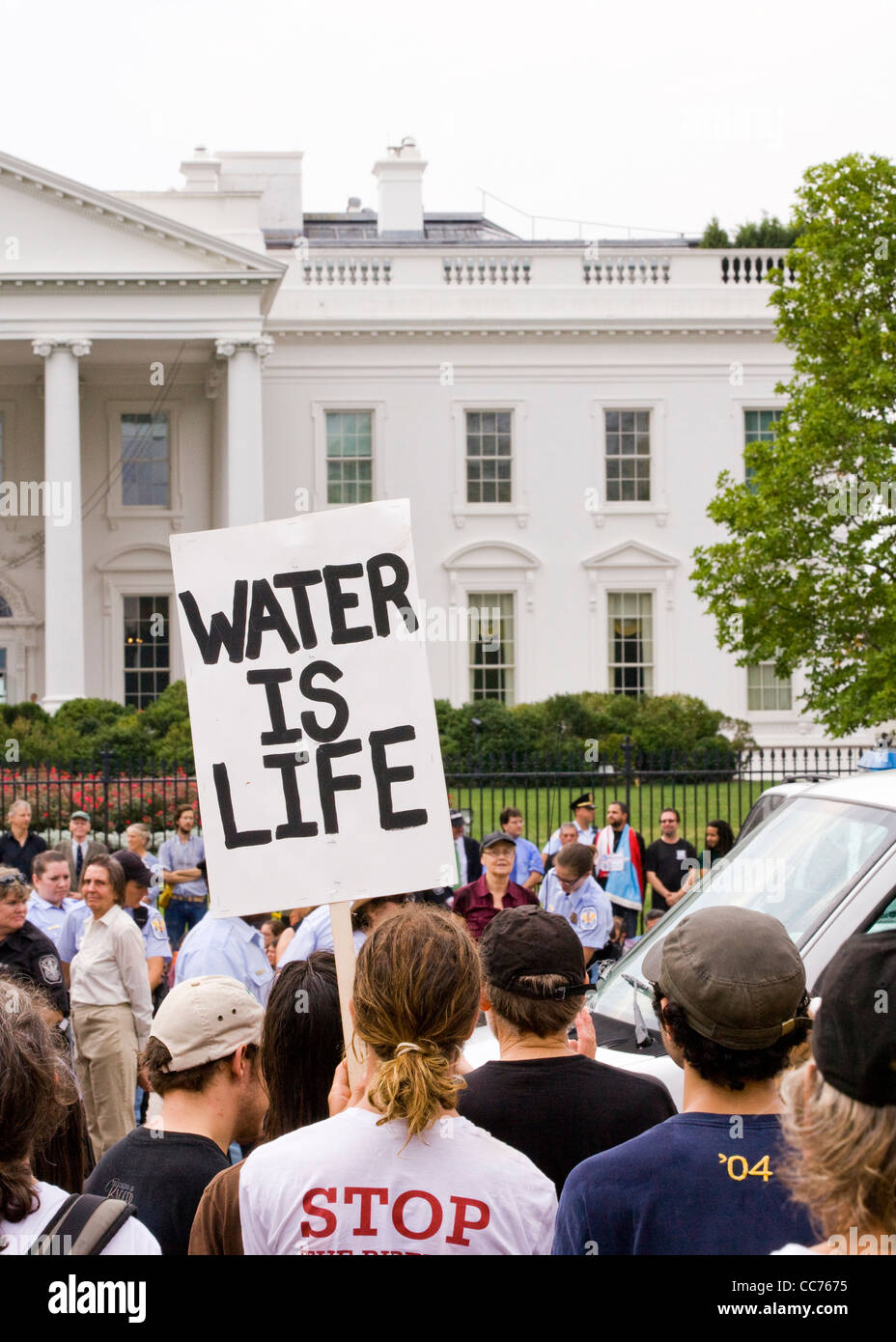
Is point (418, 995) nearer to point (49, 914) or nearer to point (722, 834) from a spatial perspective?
point (49, 914)

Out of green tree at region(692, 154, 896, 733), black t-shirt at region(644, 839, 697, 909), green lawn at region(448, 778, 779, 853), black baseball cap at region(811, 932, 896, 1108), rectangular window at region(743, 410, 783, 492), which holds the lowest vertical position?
green lawn at region(448, 778, 779, 853)

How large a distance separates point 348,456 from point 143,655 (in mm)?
6682

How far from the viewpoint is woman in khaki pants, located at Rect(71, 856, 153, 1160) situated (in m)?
7.51

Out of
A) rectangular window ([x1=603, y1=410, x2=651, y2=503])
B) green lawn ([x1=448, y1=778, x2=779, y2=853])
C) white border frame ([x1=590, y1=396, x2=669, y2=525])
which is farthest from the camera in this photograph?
rectangular window ([x1=603, y1=410, x2=651, y2=503])

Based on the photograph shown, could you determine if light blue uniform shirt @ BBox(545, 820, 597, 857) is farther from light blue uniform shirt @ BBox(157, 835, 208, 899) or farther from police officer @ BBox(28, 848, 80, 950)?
police officer @ BBox(28, 848, 80, 950)

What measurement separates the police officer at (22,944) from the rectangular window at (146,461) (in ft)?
93.2

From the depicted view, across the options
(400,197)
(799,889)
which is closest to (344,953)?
(799,889)

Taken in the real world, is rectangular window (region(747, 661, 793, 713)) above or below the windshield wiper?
above

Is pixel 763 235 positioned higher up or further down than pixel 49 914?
higher up

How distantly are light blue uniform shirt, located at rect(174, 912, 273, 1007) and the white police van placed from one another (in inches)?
53.9

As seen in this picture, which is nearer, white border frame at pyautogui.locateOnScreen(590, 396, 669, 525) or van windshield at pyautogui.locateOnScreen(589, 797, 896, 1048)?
van windshield at pyautogui.locateOnScreen(589, 797, 896, 1048)

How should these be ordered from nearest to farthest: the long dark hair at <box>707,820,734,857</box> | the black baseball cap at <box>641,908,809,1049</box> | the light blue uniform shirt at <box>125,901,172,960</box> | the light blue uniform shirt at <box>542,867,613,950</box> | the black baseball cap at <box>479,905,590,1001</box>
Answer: the black baseball cap at <box>641,908,809,1049</box> → the black baseball cap at <box>479,905,590,1001</box> → the light blue uniform shirt at <box>125,901,172,960</box> → the light blue uniform shirt at <box>542,867,613,950</box> → the long dark hair at <box>707,820,734,857</box>

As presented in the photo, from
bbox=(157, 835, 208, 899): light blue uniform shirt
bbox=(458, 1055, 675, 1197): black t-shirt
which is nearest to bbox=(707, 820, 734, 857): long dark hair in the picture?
bbox=(157, 835, 208, 899): light blue uniform shirt

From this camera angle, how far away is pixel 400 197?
4031 centimetres
